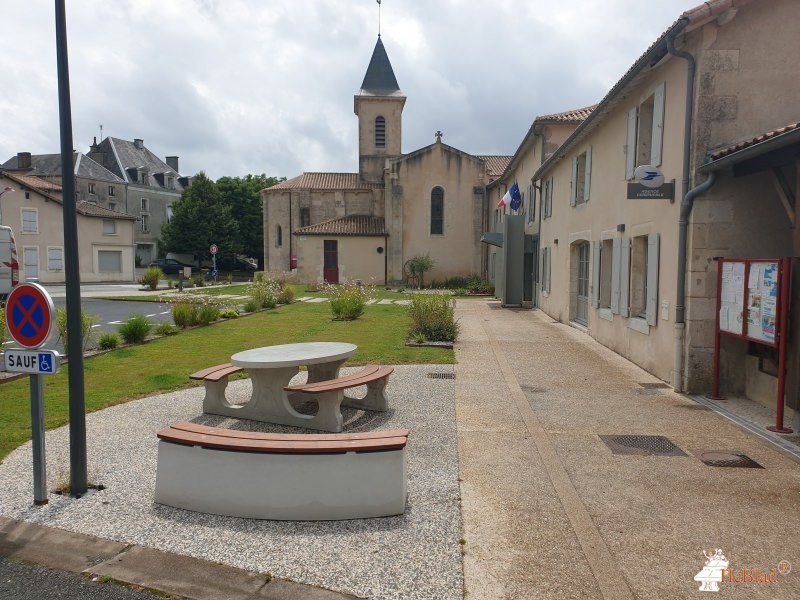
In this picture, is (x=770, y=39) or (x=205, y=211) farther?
(x=205, y=211)

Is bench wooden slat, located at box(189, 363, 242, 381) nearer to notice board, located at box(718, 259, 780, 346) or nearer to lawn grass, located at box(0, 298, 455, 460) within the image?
lawn grass, located at box(0, 298, 455, 460)

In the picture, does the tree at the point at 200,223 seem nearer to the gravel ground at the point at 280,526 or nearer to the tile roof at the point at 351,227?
the tile roof at the point at 351,227

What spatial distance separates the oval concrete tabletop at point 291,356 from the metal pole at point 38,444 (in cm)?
199

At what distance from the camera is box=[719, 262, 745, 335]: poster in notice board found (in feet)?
21.5

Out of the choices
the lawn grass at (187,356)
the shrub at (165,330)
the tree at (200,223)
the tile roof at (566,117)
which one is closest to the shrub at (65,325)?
the lawn grass at (187,356)

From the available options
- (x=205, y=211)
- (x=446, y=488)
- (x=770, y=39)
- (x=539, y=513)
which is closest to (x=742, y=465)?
(x=539, y=513)

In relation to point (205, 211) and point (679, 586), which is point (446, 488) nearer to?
point (679, 586)

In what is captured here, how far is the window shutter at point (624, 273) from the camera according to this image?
9.70m

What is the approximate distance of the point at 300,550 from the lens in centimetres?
352

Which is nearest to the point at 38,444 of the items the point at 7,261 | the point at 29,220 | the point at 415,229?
the point at 7,261

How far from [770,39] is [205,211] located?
149ft

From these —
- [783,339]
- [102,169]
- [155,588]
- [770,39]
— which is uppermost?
[102,169]

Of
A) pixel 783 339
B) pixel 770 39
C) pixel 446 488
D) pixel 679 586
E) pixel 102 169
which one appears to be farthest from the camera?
pixel 102 169

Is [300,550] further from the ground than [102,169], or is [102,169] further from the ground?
[102,169]
